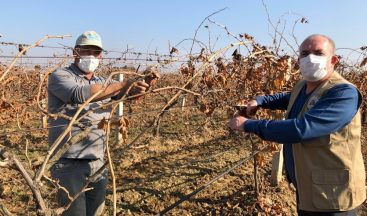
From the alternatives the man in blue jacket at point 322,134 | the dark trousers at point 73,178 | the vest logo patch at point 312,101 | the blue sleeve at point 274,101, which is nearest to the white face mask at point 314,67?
the man in blue jacket at point 322,134

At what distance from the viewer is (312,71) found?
2.36 metres

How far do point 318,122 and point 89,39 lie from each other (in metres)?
1.59

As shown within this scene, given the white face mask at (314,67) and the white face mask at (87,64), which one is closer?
the white face mask at (314,67)

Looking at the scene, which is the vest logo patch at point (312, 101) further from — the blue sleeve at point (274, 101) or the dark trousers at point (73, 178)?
the dark trousers at point (73, 178)

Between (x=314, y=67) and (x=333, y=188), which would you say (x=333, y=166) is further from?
(x=314, y=67)

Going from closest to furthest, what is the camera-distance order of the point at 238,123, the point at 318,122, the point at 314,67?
the point at 318,122
the point at 238,123
the point at 314,67

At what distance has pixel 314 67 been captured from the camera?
235cm

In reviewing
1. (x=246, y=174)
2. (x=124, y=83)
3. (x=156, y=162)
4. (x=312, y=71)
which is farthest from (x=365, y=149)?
(x=124, y=83)

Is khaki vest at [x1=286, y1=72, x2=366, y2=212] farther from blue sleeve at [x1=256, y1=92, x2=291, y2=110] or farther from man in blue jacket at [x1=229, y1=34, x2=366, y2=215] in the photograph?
blue sleeve at [x1=256, y1=92, x2=291, y2=110]

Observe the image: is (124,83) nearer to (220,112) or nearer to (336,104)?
(336,104)

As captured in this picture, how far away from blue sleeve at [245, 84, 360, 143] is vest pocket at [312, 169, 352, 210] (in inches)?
10.9

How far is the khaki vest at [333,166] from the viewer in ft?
7.25

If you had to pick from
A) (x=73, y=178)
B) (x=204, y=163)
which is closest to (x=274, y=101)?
(x=73, y=178)

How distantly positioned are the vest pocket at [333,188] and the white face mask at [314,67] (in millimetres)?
556
